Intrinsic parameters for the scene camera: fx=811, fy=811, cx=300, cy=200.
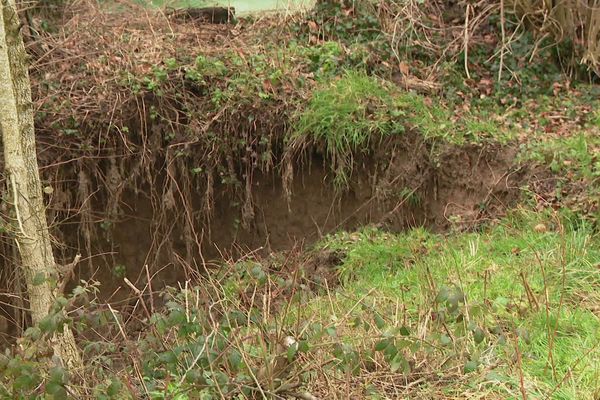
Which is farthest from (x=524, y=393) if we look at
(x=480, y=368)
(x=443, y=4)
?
(x=443, y=4)

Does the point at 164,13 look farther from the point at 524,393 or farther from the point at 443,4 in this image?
the point at 524,393

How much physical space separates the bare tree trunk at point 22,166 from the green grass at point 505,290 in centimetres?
202

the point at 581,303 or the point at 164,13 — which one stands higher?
the point at 164,13

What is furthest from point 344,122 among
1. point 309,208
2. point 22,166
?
point 22,166

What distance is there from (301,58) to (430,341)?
514 cm

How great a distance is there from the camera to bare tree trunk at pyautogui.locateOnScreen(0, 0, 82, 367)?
5.68 metres

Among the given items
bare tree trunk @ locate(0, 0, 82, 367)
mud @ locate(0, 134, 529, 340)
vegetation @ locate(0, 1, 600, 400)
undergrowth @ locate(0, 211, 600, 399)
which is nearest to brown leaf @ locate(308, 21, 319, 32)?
vegetation @ locate(0, 1, 600, 400)

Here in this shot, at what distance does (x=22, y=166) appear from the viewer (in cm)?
581

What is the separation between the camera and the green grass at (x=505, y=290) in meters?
4.19

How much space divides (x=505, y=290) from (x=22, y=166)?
348cm

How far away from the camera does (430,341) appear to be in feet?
13.7

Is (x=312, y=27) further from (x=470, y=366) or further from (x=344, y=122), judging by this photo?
(x=470, y=366)

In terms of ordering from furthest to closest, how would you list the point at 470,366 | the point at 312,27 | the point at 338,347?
the point at 312,27
the point at 470,366
the point at 338,347

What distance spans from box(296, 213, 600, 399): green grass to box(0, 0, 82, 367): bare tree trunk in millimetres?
2018
